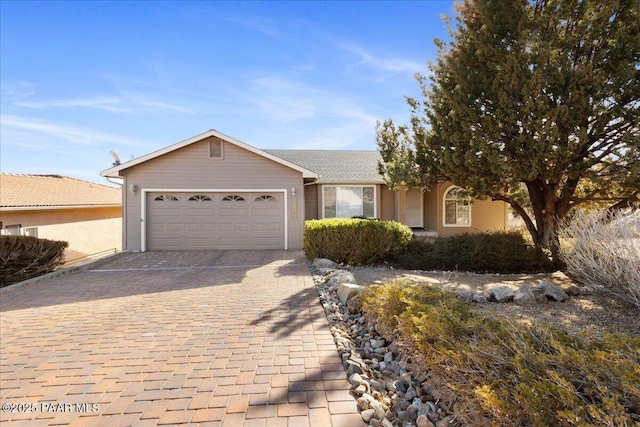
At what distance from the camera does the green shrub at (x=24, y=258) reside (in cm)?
770

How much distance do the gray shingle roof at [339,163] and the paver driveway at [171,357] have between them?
28.5 feet

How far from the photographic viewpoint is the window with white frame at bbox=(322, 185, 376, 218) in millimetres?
14711

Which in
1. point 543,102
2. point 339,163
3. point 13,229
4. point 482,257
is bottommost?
point 482,257

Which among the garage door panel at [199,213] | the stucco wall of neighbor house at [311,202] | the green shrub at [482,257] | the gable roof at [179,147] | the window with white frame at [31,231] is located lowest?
the green shrub at [482,257]

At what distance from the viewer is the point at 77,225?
16.1 m

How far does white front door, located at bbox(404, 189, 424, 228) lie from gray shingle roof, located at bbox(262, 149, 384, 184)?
6.14 feet

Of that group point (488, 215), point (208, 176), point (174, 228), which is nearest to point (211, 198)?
point (208, 176)

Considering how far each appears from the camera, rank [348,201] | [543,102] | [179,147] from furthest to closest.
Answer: [348,201] < [179,147] < [543,102]

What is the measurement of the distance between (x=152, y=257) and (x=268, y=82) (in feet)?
28.3

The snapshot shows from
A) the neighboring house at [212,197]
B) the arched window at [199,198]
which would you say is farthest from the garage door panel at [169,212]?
the arched window at [199,198]

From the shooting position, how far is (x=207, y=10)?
31.7 ft

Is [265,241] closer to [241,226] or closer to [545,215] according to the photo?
[241,226]

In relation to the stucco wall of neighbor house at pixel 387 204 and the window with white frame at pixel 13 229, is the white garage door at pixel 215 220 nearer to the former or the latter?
the stucco wall of neighbor house at pixel 387 204

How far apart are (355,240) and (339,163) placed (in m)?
8.26
